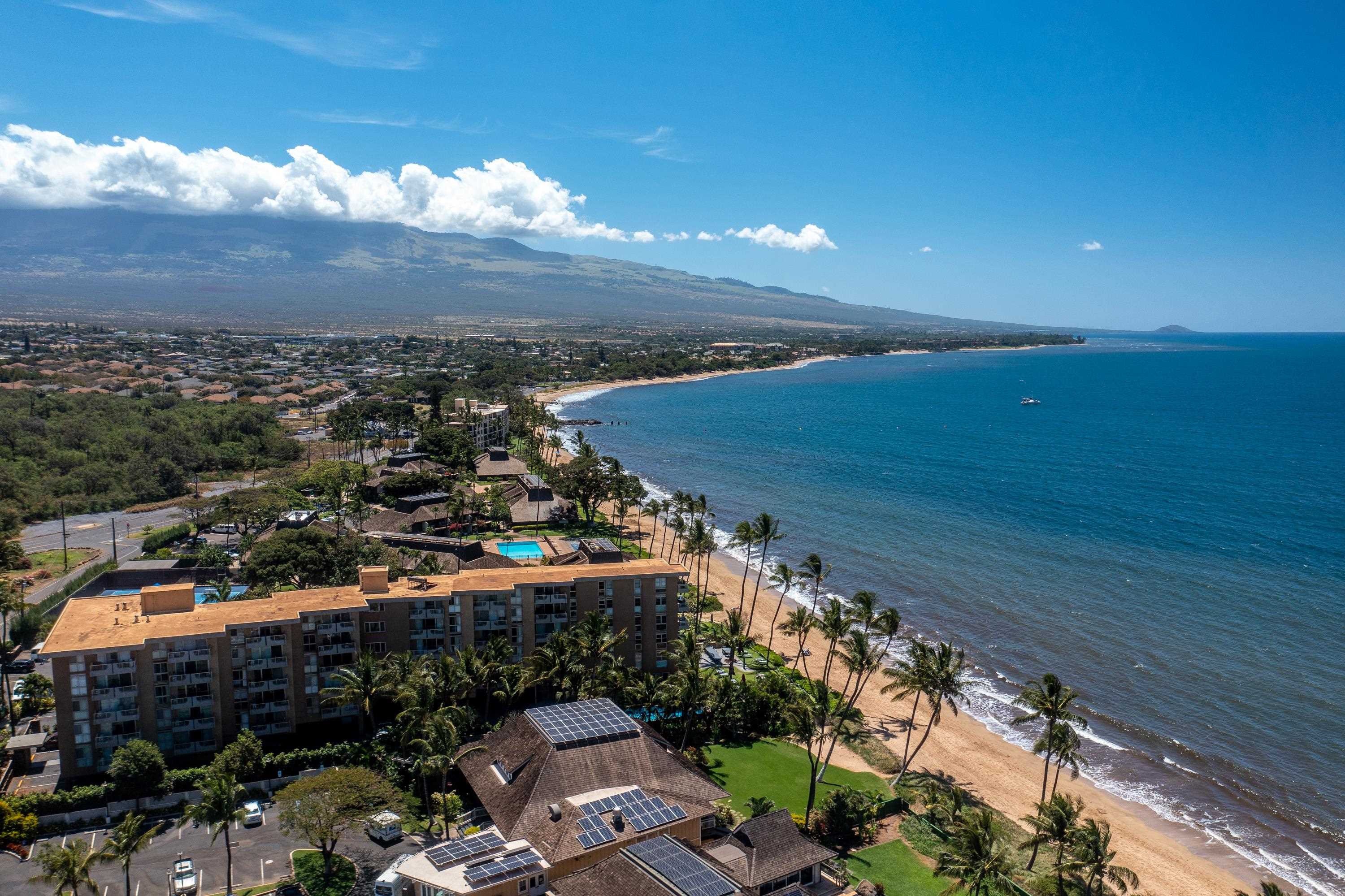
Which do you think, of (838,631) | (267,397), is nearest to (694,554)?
(838,631)

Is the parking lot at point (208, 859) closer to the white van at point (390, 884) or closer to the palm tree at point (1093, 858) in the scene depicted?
the white van at point (390, 884)

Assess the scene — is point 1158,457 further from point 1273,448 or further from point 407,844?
point 407,844

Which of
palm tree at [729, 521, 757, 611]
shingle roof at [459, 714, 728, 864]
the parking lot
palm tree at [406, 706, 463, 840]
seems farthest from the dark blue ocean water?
the parking lot

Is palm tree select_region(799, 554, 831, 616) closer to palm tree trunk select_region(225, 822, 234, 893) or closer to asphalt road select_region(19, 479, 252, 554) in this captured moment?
palm tree trunk select_region(225, 822, 234, 893)

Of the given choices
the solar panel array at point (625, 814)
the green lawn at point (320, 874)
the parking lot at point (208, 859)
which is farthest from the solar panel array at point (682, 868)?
the green lawn at point (320, 874)

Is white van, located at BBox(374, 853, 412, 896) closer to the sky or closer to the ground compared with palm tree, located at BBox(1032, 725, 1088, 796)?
closer to the ground

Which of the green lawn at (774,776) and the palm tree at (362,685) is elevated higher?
the palm tree at (362,685)

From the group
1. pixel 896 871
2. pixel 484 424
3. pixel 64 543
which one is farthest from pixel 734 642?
pixel 484 424

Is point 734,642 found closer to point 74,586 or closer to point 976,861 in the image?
point 976,861
